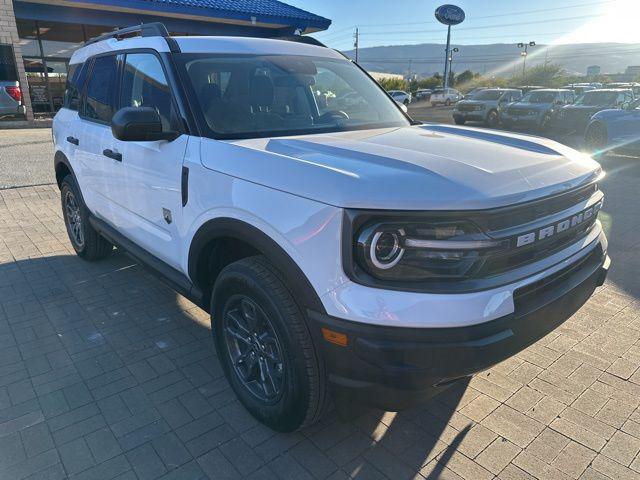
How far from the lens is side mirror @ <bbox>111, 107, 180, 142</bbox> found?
8.86 ft

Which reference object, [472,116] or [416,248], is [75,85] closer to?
[416,248]

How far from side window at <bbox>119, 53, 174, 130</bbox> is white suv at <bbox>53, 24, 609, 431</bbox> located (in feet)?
0.06

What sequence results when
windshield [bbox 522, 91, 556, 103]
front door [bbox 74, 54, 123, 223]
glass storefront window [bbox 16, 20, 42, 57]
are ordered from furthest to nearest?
windshield [bbox 522, 91, 556, 103] < glass storefront window [bbox 16, 20, 42, 57] < front door [bbox 74, 54, 123, 223]

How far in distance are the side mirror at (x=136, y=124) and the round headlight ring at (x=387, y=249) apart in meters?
1.56

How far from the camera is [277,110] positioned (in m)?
3.21

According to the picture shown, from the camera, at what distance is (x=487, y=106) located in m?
20.8

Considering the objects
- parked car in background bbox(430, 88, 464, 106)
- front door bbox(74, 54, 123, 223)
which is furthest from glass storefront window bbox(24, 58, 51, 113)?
parked car in background bbox(430, 88, 464, 106)

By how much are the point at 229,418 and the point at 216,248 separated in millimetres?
952

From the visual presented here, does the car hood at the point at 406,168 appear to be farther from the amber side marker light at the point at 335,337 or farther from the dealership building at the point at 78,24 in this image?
the dealership building at the point at 78,24

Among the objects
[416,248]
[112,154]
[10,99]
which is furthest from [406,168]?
[10,99]

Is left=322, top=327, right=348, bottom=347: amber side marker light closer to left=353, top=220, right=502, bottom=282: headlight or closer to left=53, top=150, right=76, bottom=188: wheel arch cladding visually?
left=353, top=220, right=502, bottom=282: headlight

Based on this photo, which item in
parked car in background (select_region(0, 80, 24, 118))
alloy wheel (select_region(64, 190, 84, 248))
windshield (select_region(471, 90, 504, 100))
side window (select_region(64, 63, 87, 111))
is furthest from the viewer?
windshield (select_region(471, 90, 504, 100))

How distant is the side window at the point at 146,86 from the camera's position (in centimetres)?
307

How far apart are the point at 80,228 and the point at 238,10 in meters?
15.5
